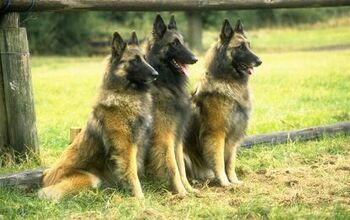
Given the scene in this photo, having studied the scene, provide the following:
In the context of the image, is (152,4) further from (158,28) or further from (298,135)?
(298,135)

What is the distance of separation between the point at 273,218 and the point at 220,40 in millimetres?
2573

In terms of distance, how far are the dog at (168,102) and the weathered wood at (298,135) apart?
168 cm

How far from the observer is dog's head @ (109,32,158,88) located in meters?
5.65

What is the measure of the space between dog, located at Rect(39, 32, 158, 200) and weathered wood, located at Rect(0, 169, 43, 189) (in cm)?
14

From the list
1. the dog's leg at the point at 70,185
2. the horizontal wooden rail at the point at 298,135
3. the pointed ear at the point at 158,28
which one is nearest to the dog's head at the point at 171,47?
the pointed ear at the point at 158,28

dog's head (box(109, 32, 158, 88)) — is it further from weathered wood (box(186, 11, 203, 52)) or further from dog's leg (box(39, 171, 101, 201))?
weathered wood (box(186, 11, 203, 52))

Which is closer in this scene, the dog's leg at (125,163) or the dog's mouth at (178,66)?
the dog's leg at (125,163)

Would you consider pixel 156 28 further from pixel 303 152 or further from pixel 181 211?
pixel 303 152

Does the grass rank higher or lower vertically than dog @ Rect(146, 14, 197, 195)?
lower

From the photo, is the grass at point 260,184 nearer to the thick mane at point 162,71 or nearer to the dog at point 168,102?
the dog at point 168,102

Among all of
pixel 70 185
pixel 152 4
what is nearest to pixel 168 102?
pixel 70 185

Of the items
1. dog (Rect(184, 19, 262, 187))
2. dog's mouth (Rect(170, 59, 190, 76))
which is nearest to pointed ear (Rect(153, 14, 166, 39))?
dog's mouth (Rect(170, 59, 190, 76))

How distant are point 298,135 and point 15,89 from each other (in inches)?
151

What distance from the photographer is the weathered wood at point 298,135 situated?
300 inches
